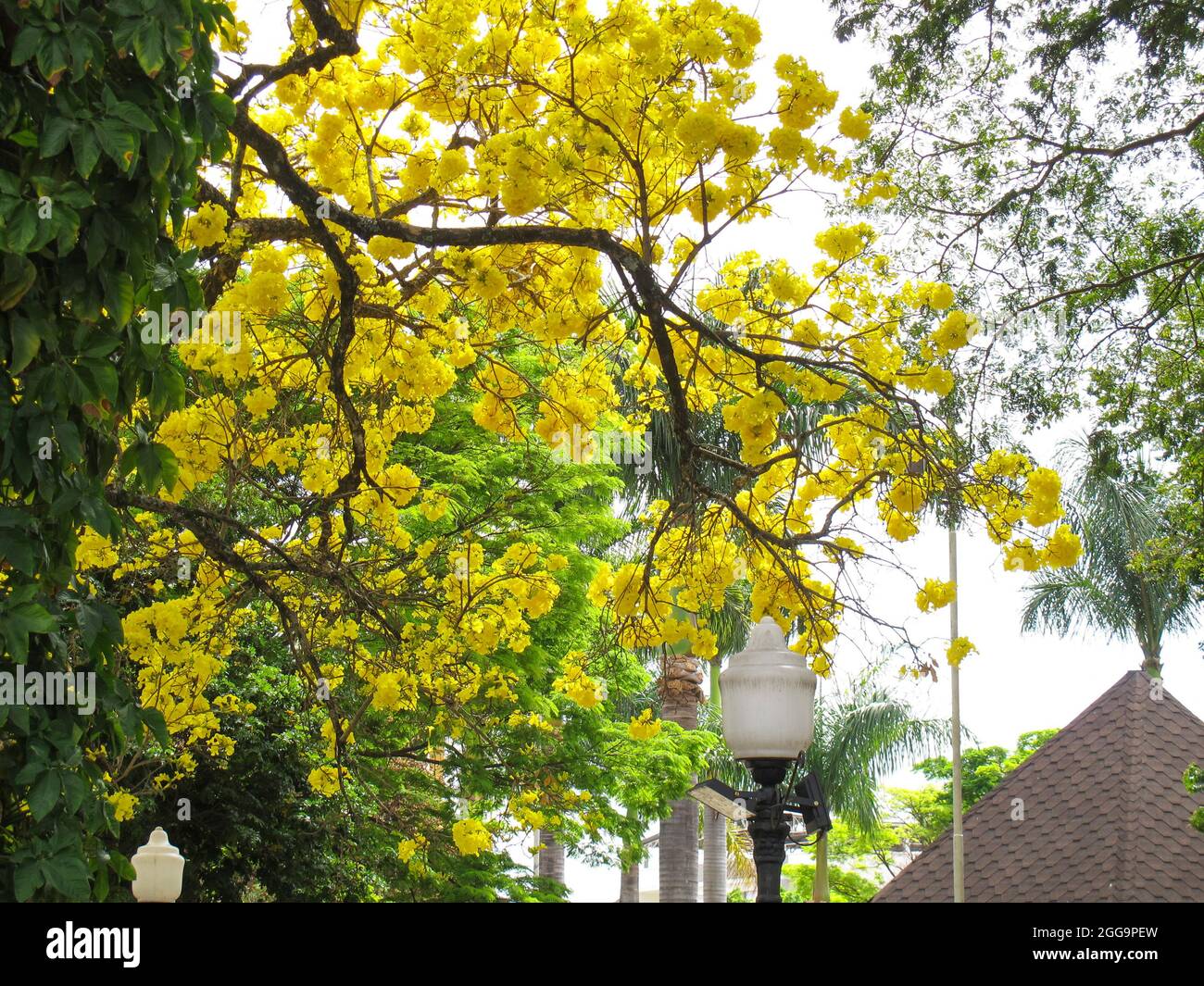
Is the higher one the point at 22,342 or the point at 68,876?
the point at 22,342

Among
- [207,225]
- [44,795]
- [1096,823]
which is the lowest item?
[1096,823]

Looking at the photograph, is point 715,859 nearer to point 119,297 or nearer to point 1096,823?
point 1096,823

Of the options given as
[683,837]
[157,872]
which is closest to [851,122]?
[157,872]

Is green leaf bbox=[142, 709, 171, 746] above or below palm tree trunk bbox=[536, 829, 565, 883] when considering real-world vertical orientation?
above

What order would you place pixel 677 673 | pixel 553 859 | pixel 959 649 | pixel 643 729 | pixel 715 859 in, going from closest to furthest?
pixel 959 649, pixel 643 729, pixel 677 673, pixel 715 859, pixel 553 859

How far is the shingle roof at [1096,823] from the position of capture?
10.6 m

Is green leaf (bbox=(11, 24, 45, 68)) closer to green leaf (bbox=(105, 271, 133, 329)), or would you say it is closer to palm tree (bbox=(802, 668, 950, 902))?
green leaf (bbox=(105, 271, 133, 329))

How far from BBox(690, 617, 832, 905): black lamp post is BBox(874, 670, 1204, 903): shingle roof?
19.7 feet

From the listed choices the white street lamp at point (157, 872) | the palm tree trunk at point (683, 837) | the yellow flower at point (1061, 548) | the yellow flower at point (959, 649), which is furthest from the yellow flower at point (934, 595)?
the palm tree trunk at point (683, 837)

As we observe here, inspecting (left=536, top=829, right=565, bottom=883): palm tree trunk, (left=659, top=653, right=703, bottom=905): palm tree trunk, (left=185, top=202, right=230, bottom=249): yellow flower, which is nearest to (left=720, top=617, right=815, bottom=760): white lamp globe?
(left=185, top=202, right=230, bottom=249): yellow flower

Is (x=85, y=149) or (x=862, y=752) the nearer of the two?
(x=85, y=149)

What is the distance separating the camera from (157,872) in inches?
291

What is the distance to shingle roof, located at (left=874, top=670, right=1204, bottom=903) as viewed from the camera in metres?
10.6

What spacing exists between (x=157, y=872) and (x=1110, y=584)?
73.0ft
